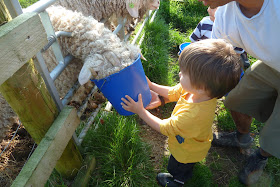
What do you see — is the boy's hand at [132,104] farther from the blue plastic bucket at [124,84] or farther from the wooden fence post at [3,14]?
the wooden fence post at [3,14]

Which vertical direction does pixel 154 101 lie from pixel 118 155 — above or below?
above

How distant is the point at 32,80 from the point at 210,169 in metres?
1.87

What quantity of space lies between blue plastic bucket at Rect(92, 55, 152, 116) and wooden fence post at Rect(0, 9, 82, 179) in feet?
1.21

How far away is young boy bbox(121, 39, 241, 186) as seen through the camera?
1.34m

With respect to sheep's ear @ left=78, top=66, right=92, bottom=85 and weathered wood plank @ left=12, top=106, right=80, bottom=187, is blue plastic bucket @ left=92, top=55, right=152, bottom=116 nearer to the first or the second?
sheep's ear @ left=78, top=66, right=92, bottom=85

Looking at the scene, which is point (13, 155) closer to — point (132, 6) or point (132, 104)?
point (132, 104)

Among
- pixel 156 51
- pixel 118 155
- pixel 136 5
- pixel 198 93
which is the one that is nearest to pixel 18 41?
pixel 198 93

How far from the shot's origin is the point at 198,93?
1446 millimetres

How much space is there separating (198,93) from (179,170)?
767 millimetres

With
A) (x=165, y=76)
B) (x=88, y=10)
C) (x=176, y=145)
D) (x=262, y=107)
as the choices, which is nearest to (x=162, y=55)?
(x=165, y=76)

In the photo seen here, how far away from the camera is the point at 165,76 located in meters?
3.16

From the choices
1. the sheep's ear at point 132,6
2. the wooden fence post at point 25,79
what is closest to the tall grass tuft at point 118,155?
the wooden fence post at point 25,79

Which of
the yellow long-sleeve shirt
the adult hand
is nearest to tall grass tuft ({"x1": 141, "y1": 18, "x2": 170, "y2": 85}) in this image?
the adult hand

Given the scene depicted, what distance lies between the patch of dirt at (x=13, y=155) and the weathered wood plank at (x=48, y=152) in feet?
2.01
